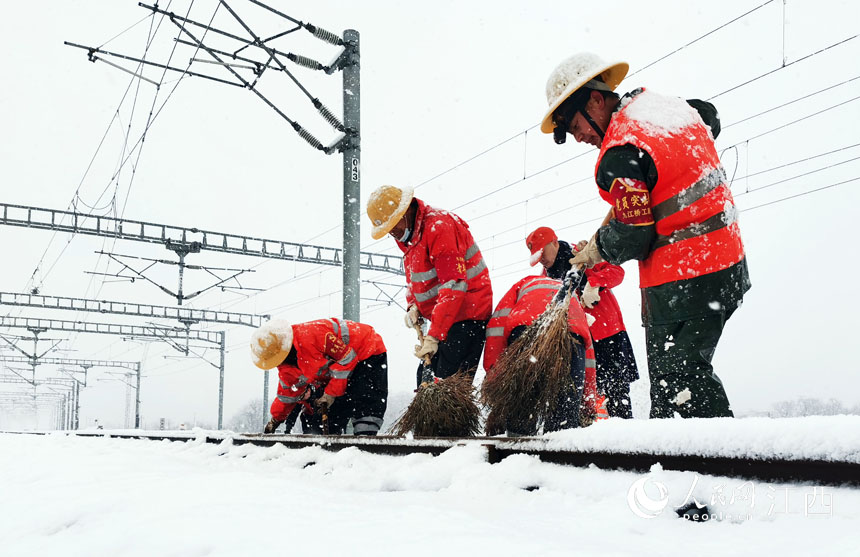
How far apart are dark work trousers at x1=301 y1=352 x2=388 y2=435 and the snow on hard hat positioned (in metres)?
3.82

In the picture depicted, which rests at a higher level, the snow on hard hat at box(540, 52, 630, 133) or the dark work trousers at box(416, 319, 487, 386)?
the snow on hard hat at box(540, 52, 630, 133)

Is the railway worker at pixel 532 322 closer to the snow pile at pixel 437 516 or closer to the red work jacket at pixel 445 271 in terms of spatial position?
the red work jacket at pixel 445 271

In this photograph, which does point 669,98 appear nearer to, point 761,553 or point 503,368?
point 503,368

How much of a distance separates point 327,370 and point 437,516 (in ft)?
15.8

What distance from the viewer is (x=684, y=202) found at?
8.76 feet

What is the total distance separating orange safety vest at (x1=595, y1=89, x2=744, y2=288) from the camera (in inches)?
103

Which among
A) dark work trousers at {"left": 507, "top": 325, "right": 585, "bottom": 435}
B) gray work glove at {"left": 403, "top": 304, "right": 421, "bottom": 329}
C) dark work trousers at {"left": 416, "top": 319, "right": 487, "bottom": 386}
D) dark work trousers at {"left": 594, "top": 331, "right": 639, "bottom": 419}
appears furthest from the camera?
dark work trousers at {"left": 594, "top": 331, "right": 639, "bottom": 419}

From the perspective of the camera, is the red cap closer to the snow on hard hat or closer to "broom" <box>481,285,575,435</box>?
"broom" <box>481,285,575,435</box>

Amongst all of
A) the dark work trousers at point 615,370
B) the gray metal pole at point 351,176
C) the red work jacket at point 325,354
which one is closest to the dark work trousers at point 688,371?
the dark work trousers at point 615,370

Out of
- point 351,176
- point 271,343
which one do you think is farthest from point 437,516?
point 351,176

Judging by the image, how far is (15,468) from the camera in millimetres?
3939

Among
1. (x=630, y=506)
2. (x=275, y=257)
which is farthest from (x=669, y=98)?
(x=275, y=257)

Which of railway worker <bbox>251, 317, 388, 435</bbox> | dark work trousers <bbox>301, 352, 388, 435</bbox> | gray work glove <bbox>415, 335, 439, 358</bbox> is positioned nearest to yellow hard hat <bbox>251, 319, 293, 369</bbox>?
railway worker <bbox>251, 317, 388, 435</bbox>

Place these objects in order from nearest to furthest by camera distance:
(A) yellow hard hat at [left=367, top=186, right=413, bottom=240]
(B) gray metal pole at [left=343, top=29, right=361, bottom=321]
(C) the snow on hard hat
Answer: (C) the snow on hard hat
(A) yellow hard hat at [left=367, top=186, right=413, bottom=240]
(B) gray metal pole at [left=343, top=29, right=361, bottom=321]
